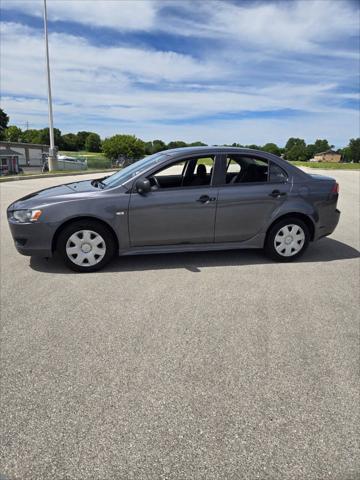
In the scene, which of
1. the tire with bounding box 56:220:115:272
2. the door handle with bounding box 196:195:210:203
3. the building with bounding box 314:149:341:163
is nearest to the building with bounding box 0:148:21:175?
the tire with bounding box 56:220:115:272

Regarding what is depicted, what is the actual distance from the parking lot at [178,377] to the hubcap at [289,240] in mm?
727

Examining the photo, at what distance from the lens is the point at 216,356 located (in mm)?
2844

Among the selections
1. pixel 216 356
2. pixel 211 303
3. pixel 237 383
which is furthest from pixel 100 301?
pixel 237 383

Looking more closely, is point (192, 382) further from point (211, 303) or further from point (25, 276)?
point (25, 276)

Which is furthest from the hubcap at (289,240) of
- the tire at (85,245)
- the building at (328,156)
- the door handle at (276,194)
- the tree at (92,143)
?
the building at (328,156)

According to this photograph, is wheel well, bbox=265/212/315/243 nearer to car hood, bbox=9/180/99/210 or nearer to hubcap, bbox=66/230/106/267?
hubcap, bbox=66/230/106/267

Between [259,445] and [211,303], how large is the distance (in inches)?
73.7

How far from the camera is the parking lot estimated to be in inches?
75.5

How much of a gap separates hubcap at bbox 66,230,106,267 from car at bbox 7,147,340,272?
0.01m

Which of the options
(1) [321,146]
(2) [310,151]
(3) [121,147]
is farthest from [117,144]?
(1) [321,146]

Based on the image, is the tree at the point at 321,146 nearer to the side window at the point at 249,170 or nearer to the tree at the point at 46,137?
the tree at the point at 46,137

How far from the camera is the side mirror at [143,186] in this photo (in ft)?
15.3

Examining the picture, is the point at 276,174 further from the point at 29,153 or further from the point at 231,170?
the point at 29,153

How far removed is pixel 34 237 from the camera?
4.58 meters
